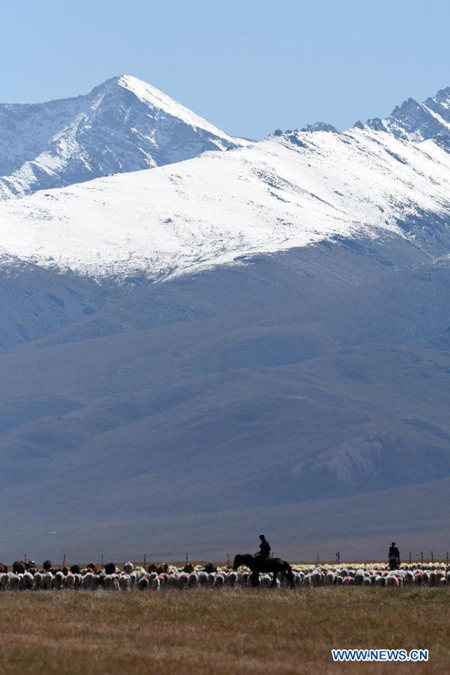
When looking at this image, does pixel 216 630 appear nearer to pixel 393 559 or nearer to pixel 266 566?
pixel 266 566

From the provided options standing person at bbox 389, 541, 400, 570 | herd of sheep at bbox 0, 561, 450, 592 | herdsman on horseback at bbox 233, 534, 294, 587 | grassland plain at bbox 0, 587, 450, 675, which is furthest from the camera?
standing person at bbox 389, 541, 400, 570

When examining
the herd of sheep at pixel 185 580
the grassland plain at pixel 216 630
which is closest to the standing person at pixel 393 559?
the herd of sheep at pixel 185 580

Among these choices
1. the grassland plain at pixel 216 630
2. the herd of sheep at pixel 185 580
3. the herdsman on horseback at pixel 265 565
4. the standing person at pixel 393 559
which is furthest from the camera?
the standing person at pixel 393 559

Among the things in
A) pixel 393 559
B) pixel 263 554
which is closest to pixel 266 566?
pixel 263 554

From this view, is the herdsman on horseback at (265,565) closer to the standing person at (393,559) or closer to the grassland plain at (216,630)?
the grassland plain at (216,630)

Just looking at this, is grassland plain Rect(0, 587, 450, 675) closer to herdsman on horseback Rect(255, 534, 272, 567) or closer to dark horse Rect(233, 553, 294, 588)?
herdsman on horseback Rect(255, 534, 272, 567)

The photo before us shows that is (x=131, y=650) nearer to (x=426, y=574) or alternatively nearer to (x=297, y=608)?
(x=297, y=608)

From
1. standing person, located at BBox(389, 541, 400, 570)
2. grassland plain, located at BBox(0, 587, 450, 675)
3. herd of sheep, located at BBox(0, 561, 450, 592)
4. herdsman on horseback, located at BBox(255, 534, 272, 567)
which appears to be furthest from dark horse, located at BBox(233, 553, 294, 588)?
standing person, located at BBox(389, 541, 400, 570)

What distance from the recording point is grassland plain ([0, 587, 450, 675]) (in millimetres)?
42656

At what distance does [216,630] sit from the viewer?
51.3 meters

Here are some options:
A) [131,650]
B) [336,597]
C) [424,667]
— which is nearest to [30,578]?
[336,597]

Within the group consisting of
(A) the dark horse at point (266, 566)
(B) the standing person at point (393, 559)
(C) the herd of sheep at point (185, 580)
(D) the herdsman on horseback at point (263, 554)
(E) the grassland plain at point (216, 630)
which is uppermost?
(B) the standing person at point (393, 559)

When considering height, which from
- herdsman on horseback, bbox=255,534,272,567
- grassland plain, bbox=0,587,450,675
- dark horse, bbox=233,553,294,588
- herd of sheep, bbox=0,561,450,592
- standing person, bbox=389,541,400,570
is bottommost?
grassland plain, bbox=0,587,450,675

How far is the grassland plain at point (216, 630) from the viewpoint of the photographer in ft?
140
